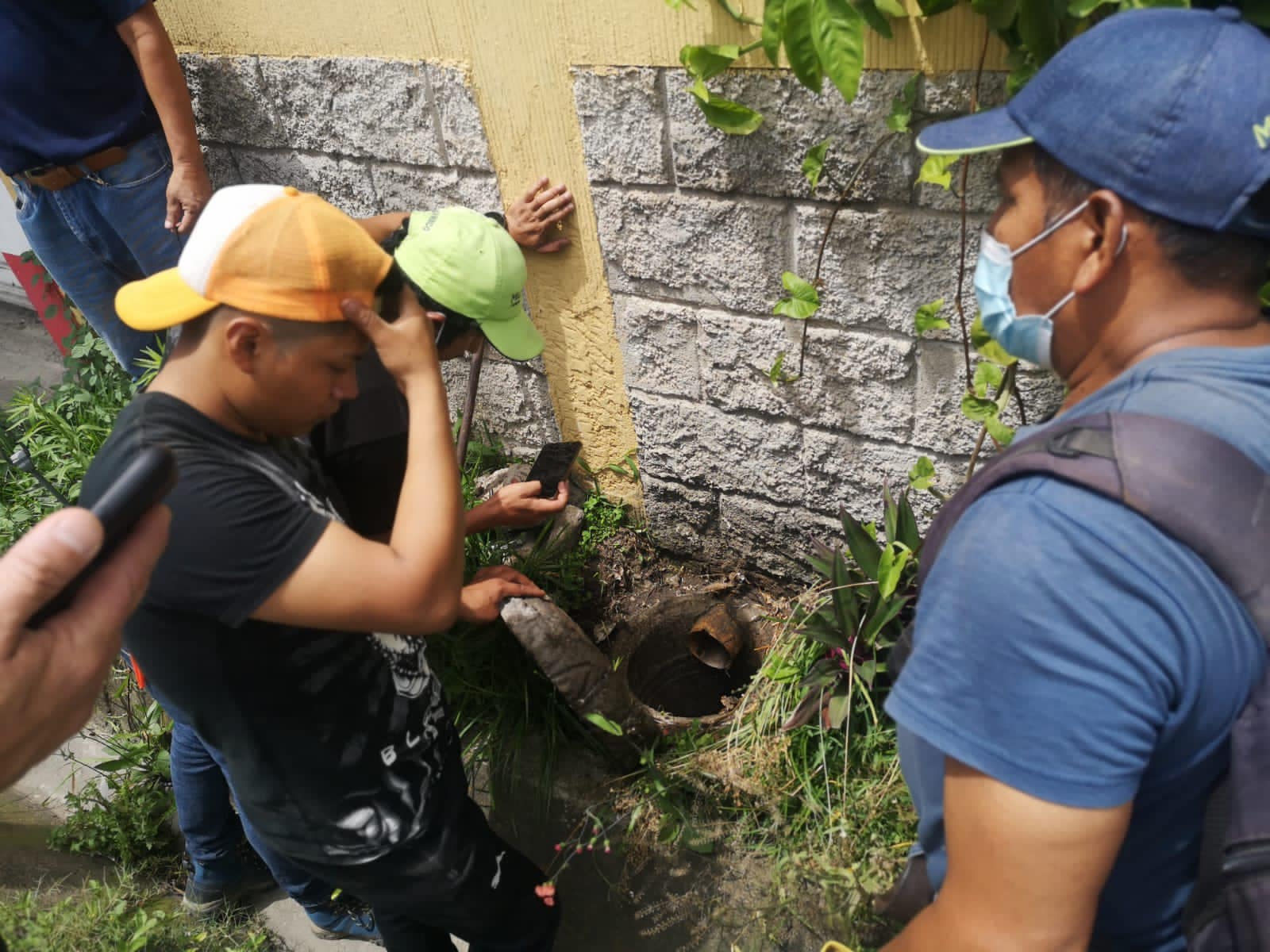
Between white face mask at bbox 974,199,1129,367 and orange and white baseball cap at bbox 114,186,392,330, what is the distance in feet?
3.26

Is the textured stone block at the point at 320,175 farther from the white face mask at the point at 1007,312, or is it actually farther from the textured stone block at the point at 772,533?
the white face mask at the point at 1007,312

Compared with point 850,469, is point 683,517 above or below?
below

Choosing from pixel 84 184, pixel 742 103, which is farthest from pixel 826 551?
pixel 84 184

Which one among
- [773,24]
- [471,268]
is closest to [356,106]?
[471,268]

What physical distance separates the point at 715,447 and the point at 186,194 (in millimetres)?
1937

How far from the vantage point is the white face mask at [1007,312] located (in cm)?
123

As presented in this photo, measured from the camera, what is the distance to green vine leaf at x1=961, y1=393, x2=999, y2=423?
2.04 metres

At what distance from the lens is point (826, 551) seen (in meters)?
2.69

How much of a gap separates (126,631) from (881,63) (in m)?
1.87

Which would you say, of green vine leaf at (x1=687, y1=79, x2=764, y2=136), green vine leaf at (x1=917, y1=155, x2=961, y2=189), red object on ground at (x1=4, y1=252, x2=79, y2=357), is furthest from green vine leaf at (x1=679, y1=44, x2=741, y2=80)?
red object on ground at (x1=4, y1=252, x2=79, y2=357)

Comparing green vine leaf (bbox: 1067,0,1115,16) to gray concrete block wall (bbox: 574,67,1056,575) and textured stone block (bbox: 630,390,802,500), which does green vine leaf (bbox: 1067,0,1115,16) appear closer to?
gray concrete block wall (bbox: 574,67,1056,575)

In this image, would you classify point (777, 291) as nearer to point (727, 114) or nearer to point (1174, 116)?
point (727, 114)

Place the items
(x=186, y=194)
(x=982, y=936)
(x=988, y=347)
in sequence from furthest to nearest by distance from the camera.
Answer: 1. (x=186, y=194)
2. (x=988, y=347)
3. (x=982, y=936)

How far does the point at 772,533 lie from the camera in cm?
294
